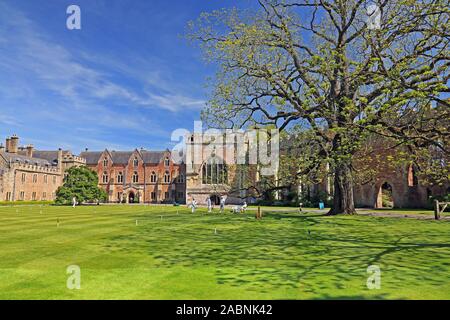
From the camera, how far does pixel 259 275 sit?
8172 millimetres

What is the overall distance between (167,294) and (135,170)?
81456mm

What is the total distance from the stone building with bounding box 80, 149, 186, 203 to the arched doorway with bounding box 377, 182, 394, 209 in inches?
1813

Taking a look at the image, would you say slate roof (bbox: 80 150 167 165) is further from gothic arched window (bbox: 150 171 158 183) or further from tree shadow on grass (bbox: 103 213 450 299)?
tree shadow on grass (bbox: 103 213 450 299)

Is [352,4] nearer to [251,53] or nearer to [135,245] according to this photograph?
[251,53]

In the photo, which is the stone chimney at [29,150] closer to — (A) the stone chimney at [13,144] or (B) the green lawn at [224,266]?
(A) the stone chimney at [13,144]

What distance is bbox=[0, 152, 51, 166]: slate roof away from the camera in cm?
7138

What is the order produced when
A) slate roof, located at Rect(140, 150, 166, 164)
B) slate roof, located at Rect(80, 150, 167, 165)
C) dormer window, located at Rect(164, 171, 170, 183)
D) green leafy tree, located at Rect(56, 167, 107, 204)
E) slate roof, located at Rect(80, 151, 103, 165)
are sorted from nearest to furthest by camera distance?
green leafy tree, located at Rect(56, 167, 107, 204), dormer window, located at Rect(164, 171, 170, 183), slate roof, located at Rect(140, 150, 166, 164), slate roof, located at Rect(80, 150, 167, 165), slate roof, located at Rect(80, 151, 103, 165)

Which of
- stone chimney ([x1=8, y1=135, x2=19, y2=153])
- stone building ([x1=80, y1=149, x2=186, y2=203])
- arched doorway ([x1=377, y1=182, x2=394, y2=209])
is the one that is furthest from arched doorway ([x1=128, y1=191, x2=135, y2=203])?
arched doorway ([x1=377, y1=182, x2=394, y2=209])

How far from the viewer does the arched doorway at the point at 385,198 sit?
50.3m

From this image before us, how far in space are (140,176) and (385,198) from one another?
58.0 metres

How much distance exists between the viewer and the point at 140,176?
8438 cm

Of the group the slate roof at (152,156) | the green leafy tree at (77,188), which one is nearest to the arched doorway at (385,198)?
the green leafy tree at (77,188)

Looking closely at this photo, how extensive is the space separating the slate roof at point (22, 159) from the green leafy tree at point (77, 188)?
2012cm
